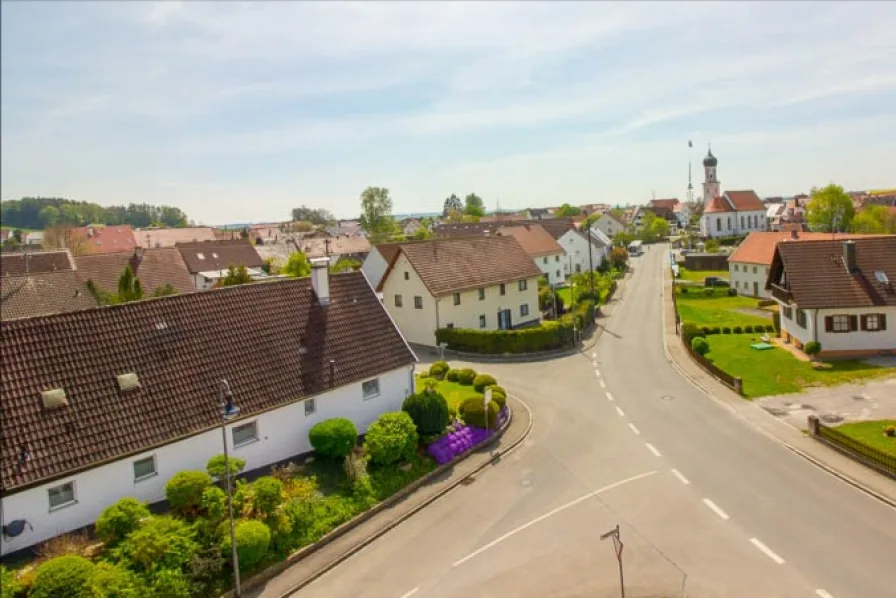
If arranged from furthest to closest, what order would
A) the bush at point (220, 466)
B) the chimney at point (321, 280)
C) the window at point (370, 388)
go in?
1. the chimney at point (321, 280)
2. the window at point (370, 388)
3. the bush at point (220, 466)

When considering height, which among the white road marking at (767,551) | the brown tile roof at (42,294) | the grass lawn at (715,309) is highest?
the brown tile roof at (42,294)

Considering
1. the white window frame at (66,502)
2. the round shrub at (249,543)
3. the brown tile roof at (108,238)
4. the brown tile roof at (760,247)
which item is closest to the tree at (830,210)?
the brown tile roof at (760,247)

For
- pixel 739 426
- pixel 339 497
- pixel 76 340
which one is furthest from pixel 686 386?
pixel 76 340

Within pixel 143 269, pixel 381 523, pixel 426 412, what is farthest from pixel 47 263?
pixel 381 523

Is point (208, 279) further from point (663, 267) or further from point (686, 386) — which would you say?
point (663, 267)

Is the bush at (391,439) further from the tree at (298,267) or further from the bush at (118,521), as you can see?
the tree at (298,267)
